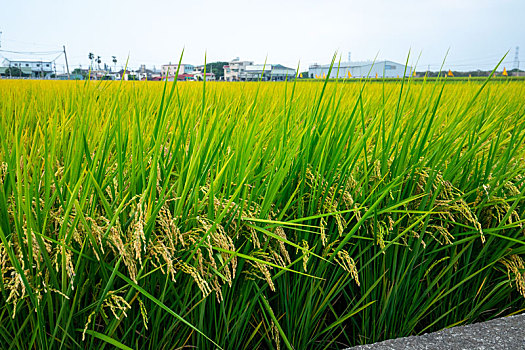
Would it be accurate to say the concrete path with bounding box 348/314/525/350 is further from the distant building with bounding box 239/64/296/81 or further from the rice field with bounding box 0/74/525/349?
the distant building with bounding box 239/64/296/81

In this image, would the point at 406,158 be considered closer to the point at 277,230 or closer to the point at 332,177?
the point at 332,177

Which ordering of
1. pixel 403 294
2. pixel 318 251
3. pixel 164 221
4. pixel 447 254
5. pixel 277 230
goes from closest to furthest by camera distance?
pixel 164 221
pixel 277 230
pixel 318 251
pixel 403 294
pixel 447 254

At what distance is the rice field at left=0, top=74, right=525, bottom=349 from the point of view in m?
0.89

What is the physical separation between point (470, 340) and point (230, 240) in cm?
82

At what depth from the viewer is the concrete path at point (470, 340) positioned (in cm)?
114

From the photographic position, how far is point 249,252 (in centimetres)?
112

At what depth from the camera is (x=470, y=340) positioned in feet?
3.84

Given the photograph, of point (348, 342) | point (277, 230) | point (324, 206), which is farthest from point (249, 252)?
point (348, 342)

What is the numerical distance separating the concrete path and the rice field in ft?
0.44

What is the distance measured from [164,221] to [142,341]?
0.44 meters

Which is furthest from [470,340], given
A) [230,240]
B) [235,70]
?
[235,70]

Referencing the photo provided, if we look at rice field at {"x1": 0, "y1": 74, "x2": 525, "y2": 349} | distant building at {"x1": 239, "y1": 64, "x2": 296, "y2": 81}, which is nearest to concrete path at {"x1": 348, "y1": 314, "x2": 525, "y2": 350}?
rice field at {"x1": 0, "y1": 74, "x2": 525, "y2": 349}

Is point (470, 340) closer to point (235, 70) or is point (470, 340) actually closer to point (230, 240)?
point (230, 240)

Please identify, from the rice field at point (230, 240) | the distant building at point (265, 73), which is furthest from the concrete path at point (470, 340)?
the distant building at point (265, 73)
